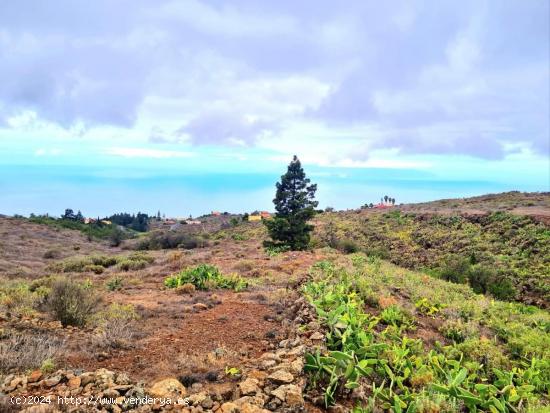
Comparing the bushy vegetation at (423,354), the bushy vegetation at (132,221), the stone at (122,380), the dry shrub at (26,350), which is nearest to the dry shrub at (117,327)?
the dry shrub at (26,350)

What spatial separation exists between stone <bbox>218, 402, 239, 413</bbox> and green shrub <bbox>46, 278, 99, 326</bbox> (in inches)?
194

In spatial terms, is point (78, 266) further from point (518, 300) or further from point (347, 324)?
point (518, 300)

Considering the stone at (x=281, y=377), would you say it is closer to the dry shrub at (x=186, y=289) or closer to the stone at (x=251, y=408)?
the stone at (x=251, y=408)

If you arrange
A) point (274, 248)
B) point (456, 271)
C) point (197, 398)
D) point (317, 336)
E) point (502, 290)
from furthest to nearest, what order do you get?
point (274, 248)
point (456, 271)
point (502, 290)
point (317, 336)
point (197, 398)

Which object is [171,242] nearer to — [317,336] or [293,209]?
[293,209]

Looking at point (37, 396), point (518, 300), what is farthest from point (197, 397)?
point (518, 300)

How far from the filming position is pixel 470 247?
25.8 m

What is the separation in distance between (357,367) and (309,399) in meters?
1.02

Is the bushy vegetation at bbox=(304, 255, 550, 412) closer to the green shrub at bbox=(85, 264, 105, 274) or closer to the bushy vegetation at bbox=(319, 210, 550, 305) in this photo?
the bushy vegetation at bbox=(319, 210, 550, 305)

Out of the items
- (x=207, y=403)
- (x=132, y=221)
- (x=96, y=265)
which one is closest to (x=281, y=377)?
(x=207, y=403)

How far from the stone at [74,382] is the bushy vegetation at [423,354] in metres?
2.98

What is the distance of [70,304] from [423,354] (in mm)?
7137

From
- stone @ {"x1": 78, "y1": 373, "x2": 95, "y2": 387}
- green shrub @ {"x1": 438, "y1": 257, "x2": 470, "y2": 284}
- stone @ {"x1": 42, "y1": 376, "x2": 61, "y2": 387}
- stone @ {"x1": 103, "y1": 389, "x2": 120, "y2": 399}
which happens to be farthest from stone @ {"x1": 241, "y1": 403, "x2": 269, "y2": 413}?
green shrub @ {"x1": 438, "y1": 257, "x2": 470, "y2": 284}

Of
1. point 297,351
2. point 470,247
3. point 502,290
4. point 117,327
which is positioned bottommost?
point 502,290
